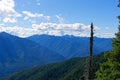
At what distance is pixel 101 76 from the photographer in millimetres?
32219

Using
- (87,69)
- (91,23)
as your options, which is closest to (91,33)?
(91,23)

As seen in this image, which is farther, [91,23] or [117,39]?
[117,39]

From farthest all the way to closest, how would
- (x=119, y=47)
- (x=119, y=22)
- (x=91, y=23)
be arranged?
(x=119, y=22), (x=119, y=47), (x=91, y=23)

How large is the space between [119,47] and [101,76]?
3.76 metres

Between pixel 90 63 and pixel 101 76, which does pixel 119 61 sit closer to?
pixel 101 76

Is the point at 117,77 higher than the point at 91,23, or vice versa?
the point at 91,23

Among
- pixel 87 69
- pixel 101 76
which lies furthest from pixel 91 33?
pixel 101 76

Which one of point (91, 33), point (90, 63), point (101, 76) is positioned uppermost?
point (91, 33)

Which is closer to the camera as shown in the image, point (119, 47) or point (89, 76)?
point (89, 76)

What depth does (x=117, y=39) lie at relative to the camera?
101 ft

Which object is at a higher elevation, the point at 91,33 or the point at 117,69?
the point at 91,33

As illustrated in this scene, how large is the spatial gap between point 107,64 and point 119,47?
2.42 metres

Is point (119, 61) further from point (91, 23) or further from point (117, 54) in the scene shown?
point (91, 23)

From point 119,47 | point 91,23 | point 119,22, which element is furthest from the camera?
point 119,22
